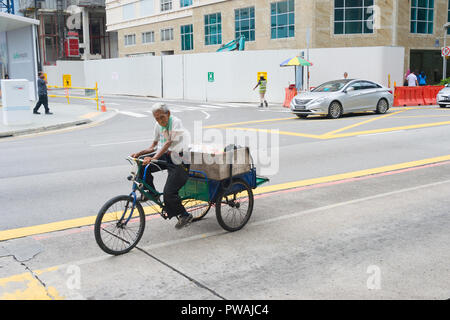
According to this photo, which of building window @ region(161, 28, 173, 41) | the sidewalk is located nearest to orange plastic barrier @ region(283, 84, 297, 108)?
the sidewalk

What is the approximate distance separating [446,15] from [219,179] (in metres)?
38.8

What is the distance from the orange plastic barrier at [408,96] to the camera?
26.3 m

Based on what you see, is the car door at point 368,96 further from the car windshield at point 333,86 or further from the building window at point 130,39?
the building window at point 130,39

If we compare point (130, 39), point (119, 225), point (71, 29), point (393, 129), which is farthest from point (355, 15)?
point (71, 29)

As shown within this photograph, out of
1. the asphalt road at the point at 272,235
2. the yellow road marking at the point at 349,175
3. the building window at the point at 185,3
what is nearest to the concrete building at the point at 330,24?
the building window at the point at 185,3

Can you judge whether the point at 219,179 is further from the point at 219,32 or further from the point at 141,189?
the point at 219,32

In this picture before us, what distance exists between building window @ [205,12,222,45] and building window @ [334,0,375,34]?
1345 cm

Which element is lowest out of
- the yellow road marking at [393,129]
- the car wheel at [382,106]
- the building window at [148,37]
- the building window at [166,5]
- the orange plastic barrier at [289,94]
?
the yellow road marking at [393,129]

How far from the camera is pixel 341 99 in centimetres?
2012

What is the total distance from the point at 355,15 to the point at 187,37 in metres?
21.9

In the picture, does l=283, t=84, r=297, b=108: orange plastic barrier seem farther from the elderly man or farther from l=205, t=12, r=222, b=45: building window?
the elderly man

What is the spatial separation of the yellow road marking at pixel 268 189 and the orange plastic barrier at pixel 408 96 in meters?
15.8

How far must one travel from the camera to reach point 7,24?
28453 mm
